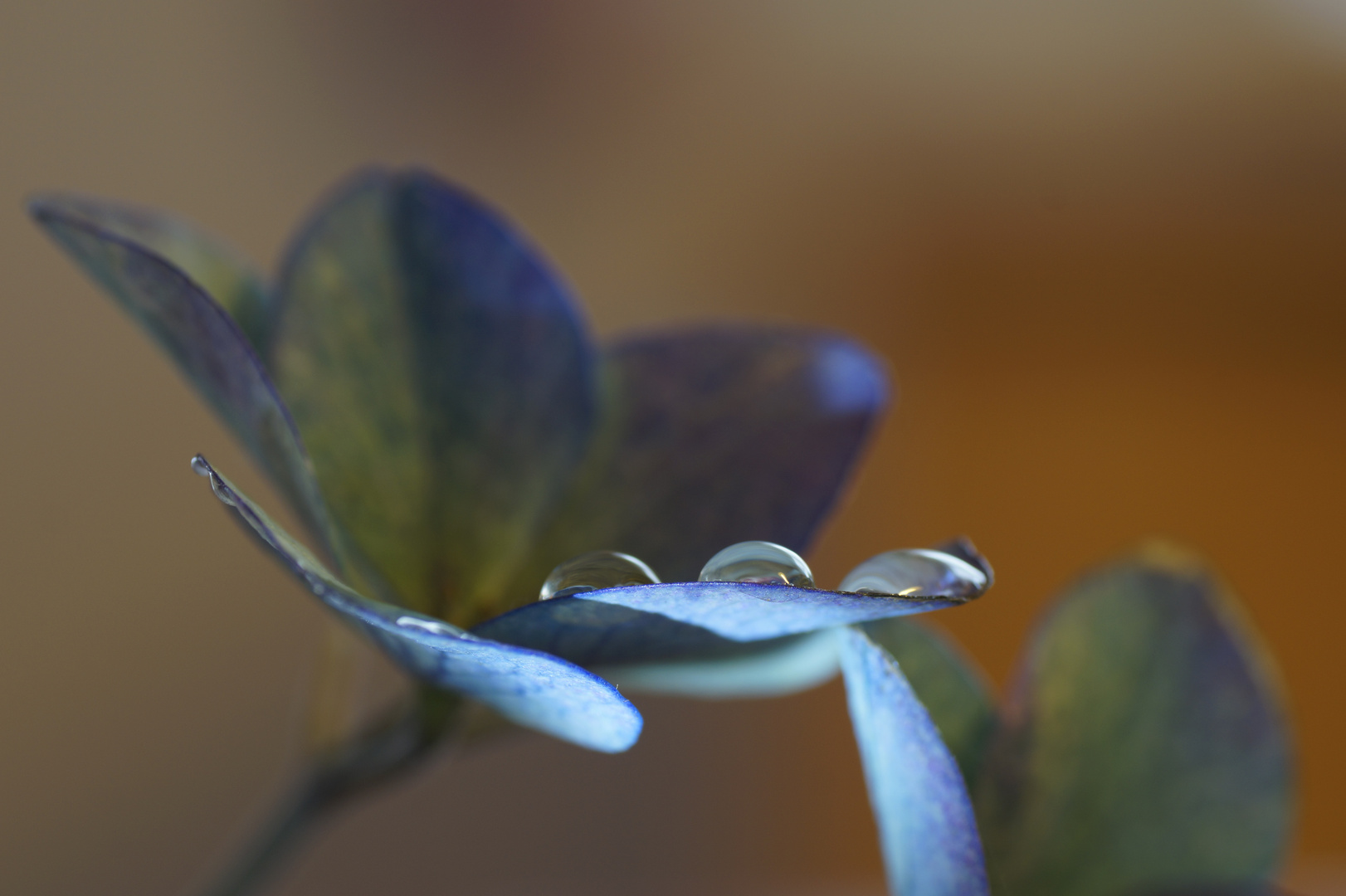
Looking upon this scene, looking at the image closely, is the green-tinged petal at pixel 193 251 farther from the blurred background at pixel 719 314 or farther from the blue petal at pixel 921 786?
the blurred background at pixel 719 314

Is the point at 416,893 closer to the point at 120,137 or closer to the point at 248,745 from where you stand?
the point at 248,745

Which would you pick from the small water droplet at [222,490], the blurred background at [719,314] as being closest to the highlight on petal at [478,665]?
the small water droplet at [222,490]

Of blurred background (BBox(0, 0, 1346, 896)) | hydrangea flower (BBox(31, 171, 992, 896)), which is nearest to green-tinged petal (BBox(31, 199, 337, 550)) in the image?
hydrangea flower (BBox(31, 171, 992, 896))

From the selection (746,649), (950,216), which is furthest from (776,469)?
(950,216)

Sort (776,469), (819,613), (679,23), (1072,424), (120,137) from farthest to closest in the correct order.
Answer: (1072,424)
(679,23)
(120,137)
(776,469)
(819,613)

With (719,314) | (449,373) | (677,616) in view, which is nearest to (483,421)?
(449,373)

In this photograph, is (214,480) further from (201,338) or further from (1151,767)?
(1151,767)
